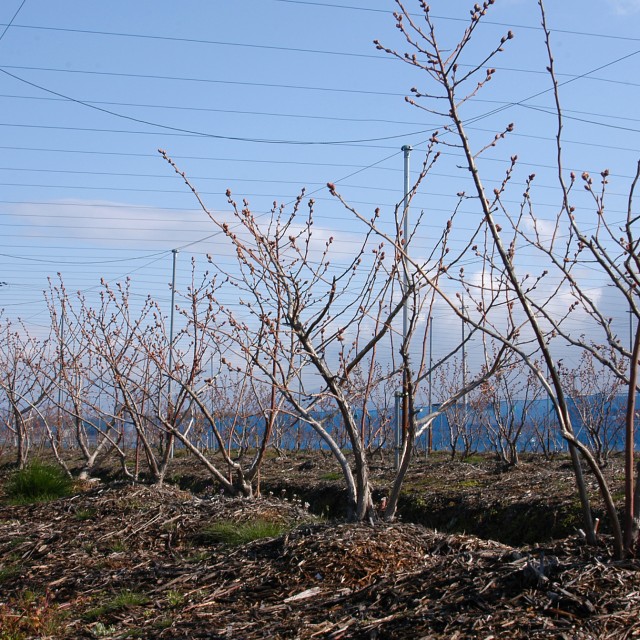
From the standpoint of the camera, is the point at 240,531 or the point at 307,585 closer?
the point at 307,585

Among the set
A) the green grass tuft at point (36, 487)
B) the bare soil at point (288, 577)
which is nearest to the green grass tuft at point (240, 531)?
the bare soil at point (288, 577)

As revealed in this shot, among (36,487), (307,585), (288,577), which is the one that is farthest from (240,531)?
(36,487)

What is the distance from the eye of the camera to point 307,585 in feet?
13.6

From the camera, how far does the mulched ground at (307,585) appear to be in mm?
3150

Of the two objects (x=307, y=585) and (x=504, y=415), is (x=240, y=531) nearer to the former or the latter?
(x=307, y=585)

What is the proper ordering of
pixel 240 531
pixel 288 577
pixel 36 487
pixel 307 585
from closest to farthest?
pixel 307 585 → pixel 288 577 → pixel 240 531 → pixel 36 487

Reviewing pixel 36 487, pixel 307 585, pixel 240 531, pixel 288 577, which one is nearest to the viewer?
pixel 307 585

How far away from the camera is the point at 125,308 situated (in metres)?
9.51

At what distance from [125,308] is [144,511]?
133 inches

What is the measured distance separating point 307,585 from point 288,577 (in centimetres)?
17

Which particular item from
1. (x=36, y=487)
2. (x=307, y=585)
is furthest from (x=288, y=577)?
(x=36, y=487)

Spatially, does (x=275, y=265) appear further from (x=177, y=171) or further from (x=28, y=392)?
(x=28, y=392)

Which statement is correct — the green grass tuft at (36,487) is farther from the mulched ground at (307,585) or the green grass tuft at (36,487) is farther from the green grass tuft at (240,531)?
the green grass tuft at (240,531)

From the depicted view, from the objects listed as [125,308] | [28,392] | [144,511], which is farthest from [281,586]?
[28,392]
